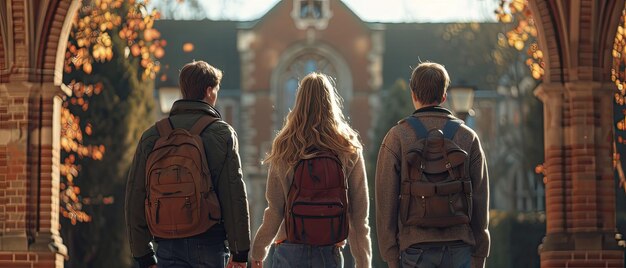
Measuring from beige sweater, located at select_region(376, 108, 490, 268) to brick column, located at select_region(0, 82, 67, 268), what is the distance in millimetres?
4767

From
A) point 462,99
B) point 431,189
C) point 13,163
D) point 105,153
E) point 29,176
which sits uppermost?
point 462,99

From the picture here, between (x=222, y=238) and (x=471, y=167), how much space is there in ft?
4.48

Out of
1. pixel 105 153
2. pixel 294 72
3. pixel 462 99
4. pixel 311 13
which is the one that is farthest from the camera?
pixel 311 13

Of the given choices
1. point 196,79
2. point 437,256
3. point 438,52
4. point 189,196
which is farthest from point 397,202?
point 438,52

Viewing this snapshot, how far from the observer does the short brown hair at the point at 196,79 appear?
305 inches

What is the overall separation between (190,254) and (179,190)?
34cm

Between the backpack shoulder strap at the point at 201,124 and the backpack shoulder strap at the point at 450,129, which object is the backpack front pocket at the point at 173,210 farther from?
the backpack shoulder strap at the point at 450,129

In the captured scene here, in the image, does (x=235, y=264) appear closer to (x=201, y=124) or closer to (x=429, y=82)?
(x=201, y=124)

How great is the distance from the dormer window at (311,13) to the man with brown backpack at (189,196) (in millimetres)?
42256

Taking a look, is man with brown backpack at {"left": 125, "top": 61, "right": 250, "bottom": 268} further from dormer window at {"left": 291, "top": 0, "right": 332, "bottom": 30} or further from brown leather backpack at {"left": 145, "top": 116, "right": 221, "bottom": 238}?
dormer window at {"left": 291, "top": 0, "right": 332, "bottom": 30}

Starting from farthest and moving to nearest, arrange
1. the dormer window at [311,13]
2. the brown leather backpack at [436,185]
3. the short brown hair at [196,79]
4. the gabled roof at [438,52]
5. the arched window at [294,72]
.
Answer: the dormer window at [311,13]
the arched window at [294,72]
the gabled roof at [438,52]
the short brown hair at [196,79]
the brown leather backpack at [436,185]

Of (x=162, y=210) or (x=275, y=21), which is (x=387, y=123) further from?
(x=162, y=210)

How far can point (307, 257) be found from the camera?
25.1 feet

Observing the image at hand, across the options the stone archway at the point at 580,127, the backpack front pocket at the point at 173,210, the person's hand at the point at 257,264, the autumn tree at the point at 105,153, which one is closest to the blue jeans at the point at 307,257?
the person's hand at the point at 257,264
